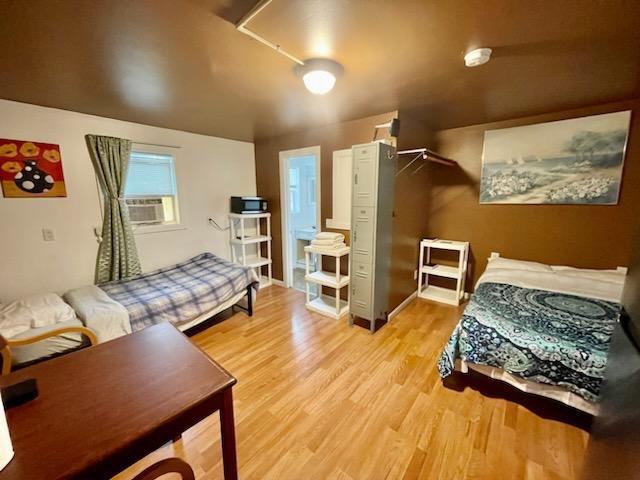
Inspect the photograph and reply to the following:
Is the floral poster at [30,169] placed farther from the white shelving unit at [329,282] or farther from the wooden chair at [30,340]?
the white shelving unit at [329,282]

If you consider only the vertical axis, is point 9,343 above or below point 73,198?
below

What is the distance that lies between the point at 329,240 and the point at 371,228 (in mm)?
650

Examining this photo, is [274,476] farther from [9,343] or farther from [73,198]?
[73,198]

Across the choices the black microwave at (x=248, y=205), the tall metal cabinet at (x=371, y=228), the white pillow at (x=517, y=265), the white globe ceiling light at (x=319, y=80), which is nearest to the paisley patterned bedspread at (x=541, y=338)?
the white pillow at (x=517, y=265)

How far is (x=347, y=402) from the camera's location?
181cm

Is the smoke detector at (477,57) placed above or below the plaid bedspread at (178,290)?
above

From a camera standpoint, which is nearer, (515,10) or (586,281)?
(515,10)

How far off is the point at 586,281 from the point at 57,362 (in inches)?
149

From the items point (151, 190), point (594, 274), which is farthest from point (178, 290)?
point (594, 274)

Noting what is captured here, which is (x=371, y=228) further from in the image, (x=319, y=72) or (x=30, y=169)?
(x=30, y=169)

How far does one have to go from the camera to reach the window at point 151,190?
10.0 ft

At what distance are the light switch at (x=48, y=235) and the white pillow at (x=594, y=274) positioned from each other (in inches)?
199

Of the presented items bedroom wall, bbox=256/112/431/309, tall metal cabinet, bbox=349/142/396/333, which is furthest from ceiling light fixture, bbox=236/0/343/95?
bedroom wall, bbox=256/112/431/309

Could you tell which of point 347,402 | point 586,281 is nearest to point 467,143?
point 586,281
